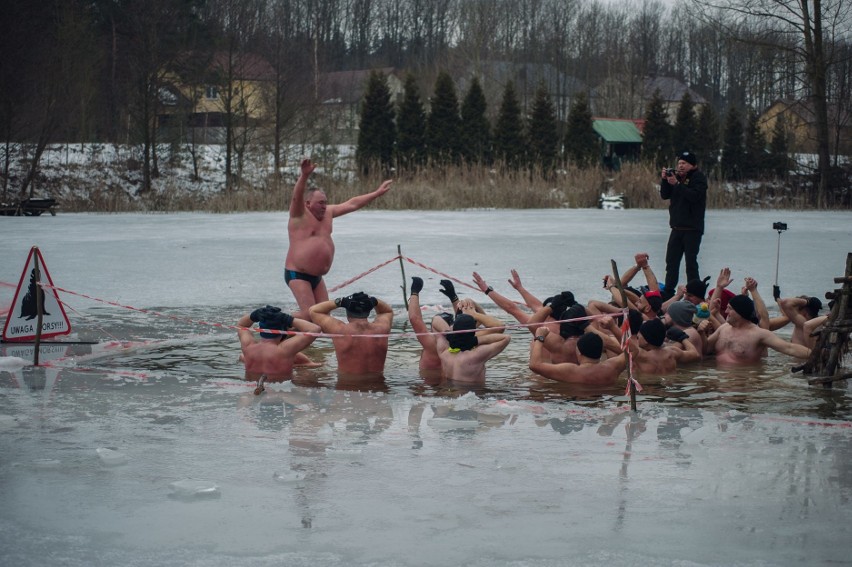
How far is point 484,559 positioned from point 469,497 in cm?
76

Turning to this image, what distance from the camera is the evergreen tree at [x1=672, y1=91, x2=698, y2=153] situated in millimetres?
47594

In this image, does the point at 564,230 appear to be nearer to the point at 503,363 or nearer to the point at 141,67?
the point at 503,363

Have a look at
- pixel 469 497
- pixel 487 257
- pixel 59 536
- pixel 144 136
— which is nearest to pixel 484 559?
pixel 469 497

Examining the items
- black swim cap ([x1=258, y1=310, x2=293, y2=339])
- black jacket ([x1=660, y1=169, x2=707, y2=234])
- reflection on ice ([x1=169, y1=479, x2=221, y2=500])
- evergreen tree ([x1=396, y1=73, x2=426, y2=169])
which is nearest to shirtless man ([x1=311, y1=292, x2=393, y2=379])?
black swim cap ([x1=258, y1=310, x2=293, y2=339])

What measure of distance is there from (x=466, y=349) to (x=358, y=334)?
866 millimetres

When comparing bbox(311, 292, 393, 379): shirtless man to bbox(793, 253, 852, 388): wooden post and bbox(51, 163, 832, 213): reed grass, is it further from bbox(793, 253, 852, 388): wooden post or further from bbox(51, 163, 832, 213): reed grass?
bbox(51, 163, 832, 213): reed grass

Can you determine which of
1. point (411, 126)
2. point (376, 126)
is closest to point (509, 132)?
point (411, 126)

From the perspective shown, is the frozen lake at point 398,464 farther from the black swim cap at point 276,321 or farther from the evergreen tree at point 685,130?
the evergreen tree at point 685,130

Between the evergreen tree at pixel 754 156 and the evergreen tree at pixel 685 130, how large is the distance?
2.46 metres

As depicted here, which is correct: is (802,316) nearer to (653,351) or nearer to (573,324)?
(653,351)

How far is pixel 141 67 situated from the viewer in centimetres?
4244

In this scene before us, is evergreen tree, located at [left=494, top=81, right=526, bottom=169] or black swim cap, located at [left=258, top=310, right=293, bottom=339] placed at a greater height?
evergreen tree, located at [left=494, top=81, right=526, bottom=169]

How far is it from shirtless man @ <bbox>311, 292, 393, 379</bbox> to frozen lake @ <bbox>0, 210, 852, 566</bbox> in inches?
10.1

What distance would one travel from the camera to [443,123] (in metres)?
44.7
